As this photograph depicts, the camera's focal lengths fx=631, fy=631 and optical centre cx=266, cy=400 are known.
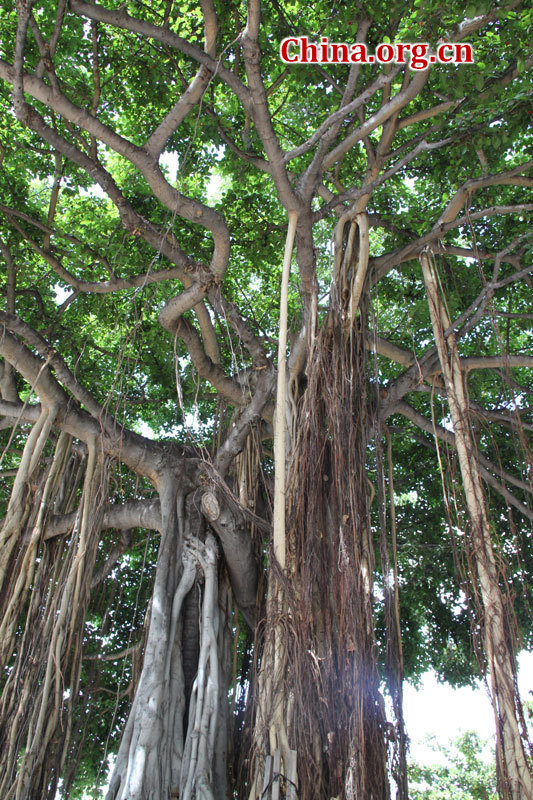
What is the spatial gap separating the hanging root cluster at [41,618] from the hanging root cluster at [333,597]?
1.13m

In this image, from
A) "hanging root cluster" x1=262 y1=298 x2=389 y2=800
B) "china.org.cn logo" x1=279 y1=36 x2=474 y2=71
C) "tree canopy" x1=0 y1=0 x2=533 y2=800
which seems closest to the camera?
"hanging root cluster" x1=262 y1=298 x2=389 y2=800

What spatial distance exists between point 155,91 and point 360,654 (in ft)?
10.7

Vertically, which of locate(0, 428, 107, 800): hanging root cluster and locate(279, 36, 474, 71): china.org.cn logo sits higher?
locate(279, 36, 474, 71): china.org.cn logo

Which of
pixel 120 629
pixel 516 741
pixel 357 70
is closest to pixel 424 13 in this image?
pixel 357 70

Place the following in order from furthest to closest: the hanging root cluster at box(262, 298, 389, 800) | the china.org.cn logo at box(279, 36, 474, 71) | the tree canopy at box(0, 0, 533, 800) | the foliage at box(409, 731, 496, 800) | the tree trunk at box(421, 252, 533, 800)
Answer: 1. the foliage at box(409, 731, 496, 800)
2. the china.org.cn logo at box(279, 36, 474, 71)
3. the tree canopy at box(0, 0, 533, 800)
4. the hanging root cluster at box(262, 298, 389, 800)
5. the tree trunk at box(421, 252, 533, 800)

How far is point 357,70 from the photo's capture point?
2.85 meters

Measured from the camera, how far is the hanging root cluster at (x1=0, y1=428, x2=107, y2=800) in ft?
8.94

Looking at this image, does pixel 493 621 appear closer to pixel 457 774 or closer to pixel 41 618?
pixel 41 618

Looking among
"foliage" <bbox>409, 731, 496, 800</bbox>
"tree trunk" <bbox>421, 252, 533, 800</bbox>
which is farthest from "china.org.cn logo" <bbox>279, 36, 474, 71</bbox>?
"foliage" <bbox>409, 731, 496, 800</bbox>

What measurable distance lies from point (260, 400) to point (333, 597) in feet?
3.96

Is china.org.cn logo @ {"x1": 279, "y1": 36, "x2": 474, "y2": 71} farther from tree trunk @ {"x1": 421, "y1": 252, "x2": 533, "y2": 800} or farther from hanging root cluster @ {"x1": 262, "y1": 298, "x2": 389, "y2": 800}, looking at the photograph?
hanging root cluster @ {"x1": 262, "y1": 298, "x2": 389, "y2": 800}

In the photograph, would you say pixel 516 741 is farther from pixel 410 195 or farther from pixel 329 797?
pixel 410 195

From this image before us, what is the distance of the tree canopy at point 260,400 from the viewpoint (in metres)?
2.24

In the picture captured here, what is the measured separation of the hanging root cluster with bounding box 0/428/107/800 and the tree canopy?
0.05 ft
